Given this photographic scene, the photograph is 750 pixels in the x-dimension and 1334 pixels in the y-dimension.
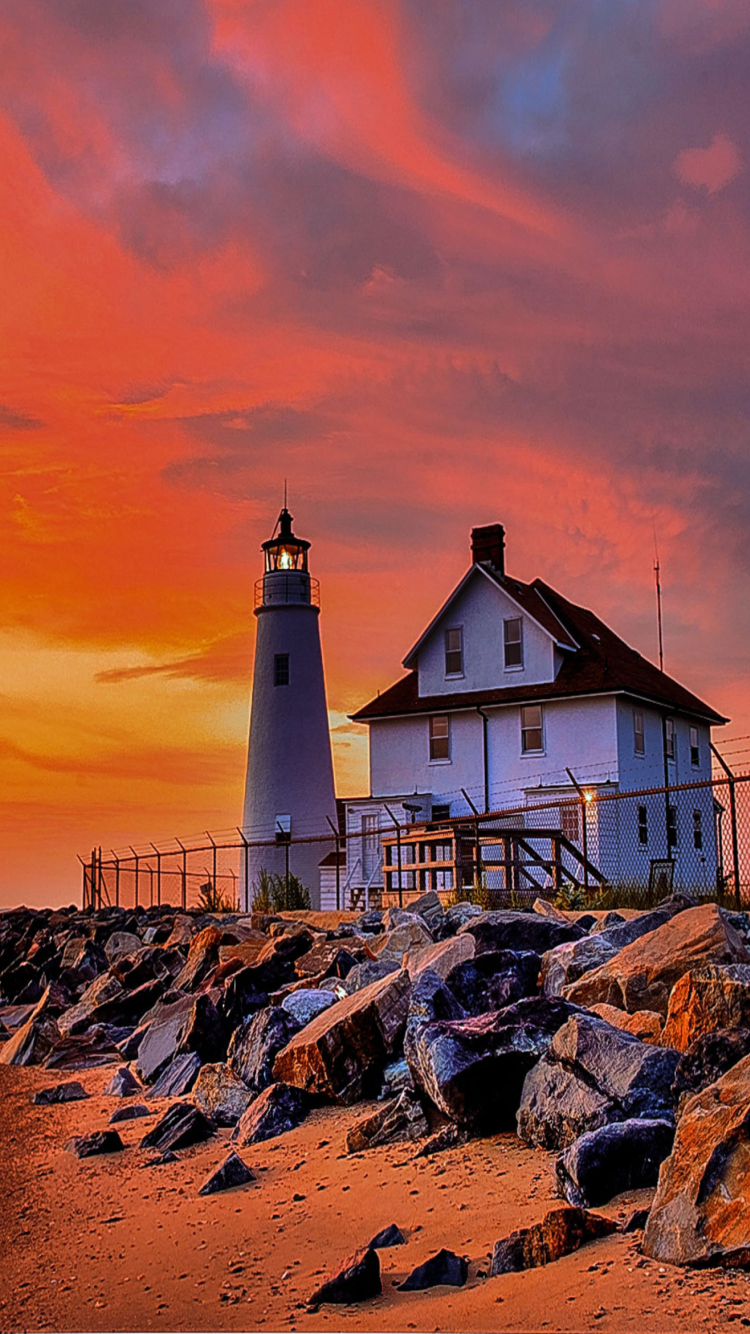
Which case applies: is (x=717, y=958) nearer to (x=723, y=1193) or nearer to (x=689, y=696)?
(x=723, y=1193)

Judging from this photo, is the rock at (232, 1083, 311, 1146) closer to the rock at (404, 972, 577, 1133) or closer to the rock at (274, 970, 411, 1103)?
the rock at (274, 970, 411, 1103)

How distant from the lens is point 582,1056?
5859mm

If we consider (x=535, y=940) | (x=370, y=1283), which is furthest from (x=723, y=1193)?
(x=535, y=940)

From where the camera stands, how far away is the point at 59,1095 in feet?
33.4

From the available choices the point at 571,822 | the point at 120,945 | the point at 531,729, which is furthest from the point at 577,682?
the point at 120,945

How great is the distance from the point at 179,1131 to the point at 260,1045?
40.3 inches

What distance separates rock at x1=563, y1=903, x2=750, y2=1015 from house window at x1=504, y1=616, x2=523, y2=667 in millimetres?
27812

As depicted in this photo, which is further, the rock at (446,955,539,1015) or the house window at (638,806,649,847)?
the house window at (638,806,649,847)

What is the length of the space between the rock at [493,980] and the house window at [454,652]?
2823 centimetres

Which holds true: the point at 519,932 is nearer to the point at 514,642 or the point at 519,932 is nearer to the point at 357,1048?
the point at 357,1048

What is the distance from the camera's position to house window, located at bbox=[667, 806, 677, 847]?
117 feet

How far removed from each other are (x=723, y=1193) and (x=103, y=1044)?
9.20 meters

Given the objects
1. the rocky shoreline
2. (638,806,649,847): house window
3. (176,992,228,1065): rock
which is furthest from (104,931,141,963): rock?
(638,806,649,847): house window

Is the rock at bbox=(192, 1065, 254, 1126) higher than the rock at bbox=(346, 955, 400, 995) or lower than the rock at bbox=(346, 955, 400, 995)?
lower
